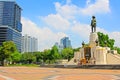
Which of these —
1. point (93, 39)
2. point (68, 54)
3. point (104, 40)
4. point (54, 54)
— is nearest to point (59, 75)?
point (93, 39)

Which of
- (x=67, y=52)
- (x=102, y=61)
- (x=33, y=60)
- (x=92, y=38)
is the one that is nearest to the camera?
(x=102, y=61)

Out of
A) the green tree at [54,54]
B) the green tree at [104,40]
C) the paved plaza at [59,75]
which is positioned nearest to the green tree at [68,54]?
the green tree at [54,54]

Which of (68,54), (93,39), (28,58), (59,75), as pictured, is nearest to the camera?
(59,75)

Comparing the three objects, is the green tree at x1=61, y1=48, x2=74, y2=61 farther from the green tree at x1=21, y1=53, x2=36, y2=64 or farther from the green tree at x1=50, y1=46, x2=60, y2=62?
the green tree at x1=21, y1=53, x2=36, y2=64

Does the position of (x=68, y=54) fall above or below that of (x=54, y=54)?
above

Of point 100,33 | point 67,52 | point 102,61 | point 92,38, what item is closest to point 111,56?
point 102,61

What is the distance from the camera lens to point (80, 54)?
55969mm

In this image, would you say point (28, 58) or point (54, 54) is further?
point (28, 58)

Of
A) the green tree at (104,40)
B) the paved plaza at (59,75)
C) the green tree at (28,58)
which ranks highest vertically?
the green tree at (104,40)

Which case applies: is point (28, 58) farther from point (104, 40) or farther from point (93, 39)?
point (93, 39)

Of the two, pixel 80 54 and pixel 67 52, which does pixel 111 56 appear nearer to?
pixel 80 54

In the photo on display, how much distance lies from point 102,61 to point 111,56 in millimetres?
2215

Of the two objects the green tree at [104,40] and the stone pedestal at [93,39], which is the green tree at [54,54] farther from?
the stone pedestal at [93,39]

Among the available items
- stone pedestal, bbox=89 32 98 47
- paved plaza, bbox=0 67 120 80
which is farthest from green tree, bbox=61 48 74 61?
paved plaza, bbox=0 67 120 80
